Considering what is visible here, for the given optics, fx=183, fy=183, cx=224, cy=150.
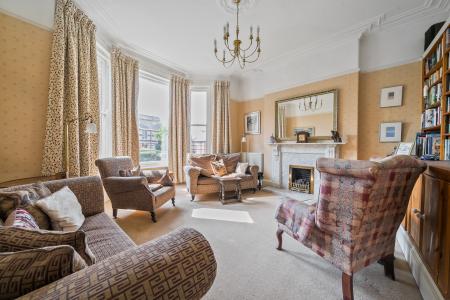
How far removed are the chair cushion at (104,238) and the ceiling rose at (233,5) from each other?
309 cm

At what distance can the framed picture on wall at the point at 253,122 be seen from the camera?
17.0 ft

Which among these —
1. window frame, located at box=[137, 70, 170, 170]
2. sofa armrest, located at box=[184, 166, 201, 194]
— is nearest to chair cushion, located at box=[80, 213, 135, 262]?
sofa armrest, located at box=[184, 166, 201, 194]

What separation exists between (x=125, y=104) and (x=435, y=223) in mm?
4499

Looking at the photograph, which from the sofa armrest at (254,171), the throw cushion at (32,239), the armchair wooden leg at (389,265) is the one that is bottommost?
the armchair wooden leg at (389,265)

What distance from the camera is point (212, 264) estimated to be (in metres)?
0.64

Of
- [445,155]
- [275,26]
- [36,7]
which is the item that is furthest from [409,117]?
[36,7]

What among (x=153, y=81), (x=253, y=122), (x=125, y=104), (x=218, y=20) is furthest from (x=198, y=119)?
(x=218, y=20)

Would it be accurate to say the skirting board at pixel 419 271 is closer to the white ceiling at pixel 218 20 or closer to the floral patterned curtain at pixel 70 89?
the white ceiling at pixel 218 20

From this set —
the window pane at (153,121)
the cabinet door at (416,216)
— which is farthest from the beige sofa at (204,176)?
the cabinet door at (416,216)

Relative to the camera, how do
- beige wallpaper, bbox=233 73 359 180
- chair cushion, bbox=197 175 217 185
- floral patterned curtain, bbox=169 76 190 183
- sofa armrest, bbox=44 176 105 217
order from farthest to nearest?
floral patterned curtain, bbox=169 76 190 183, chair cushion, bbox=197 175 217 185, beige wallpaper, bbox=233 73 359 180, sofa armrest, bbox=44 176 105 217

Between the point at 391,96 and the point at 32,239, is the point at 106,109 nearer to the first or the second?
the point at 32,239

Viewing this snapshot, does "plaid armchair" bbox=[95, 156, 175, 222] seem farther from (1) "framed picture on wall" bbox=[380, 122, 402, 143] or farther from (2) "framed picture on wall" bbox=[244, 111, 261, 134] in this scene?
(1) "framed picture on wall" bbox=[380, 122, 402, 143]

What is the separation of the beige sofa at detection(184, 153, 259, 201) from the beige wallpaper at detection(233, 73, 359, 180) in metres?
0.96

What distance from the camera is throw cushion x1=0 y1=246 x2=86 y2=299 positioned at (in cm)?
46
